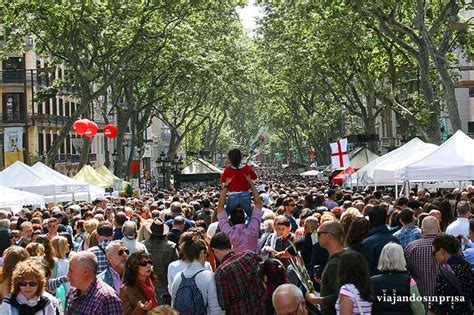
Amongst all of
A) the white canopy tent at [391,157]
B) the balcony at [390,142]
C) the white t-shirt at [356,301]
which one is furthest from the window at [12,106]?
the white t-shirt at [356,301]

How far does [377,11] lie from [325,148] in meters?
43.7

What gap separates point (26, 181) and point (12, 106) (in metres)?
36.1

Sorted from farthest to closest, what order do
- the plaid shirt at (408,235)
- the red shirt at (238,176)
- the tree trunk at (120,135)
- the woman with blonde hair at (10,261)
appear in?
1. the tree trunk at (120,135)
2. the plaid shirt at (408,235)
3. the red shirt at (238,176)
4. the woman with blonde hair at (10,261)

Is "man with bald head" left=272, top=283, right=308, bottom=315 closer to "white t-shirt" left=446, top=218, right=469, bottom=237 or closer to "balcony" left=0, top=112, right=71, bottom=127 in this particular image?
"white t-shirt" left=446, top=218, right=469, bottom=237

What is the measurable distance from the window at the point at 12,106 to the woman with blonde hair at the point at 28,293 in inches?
2090

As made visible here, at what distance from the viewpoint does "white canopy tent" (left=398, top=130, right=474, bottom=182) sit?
1784cm

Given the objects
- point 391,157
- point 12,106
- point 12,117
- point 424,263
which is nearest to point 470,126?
point 12,117

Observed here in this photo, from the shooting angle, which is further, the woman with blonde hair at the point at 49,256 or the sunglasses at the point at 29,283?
the woman with blonde hair at the point at 49,256

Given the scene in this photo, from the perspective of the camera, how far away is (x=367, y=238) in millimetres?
8859

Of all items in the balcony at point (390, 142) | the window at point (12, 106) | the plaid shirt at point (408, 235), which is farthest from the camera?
the window at point (12, 106)

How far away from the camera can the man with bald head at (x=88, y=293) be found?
675 centimetres

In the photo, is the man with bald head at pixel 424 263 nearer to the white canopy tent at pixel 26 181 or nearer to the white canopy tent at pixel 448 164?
the white canopy tent at pixel 448 164

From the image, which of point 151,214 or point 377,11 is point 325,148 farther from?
point 151,214

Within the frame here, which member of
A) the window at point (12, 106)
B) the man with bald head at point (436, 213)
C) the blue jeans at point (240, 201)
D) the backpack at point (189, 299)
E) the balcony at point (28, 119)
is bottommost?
the backpack at point (189, 299)
